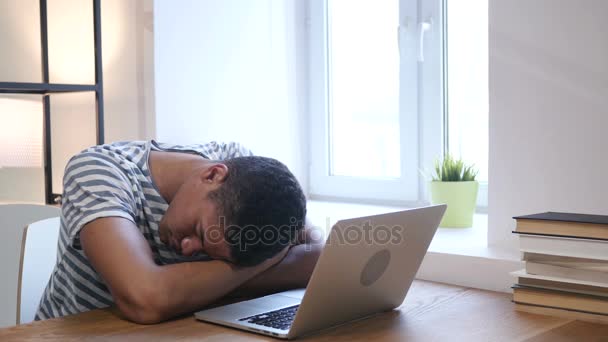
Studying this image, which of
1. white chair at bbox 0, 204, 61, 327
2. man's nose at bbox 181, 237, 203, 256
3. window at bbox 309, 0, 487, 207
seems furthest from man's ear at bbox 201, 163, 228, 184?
window at bbox 309, 0, 487, 207

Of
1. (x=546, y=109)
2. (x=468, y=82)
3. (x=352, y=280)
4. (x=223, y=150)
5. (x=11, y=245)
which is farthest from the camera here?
(x=468, y=82)

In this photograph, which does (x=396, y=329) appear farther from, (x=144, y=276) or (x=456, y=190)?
(x=456, y=190)

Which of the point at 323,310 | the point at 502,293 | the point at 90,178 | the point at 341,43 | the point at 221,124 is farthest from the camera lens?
the point at 341,43

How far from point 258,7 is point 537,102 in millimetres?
1083

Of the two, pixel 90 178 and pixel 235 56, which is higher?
pixel 235 56

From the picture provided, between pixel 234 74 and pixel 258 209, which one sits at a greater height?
pixel 234 74

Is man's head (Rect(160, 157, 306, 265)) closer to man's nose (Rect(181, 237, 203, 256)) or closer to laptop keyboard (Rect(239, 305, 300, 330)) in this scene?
man's nose (Rect(181, 237, 203, 256))

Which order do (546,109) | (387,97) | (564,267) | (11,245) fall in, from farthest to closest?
(387,97), (11,245), (546,109), (564,267)

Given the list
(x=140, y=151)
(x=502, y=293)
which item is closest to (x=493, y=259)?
(x=502, y=293)

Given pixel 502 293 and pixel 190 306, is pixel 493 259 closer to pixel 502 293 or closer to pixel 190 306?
pixel 502 293

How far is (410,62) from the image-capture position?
2.30 m

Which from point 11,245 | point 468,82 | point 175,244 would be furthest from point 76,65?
point 468,82

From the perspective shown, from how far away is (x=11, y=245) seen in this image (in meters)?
1.91
